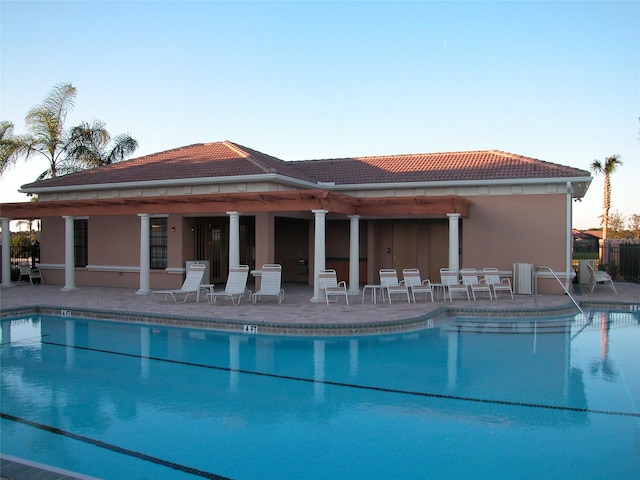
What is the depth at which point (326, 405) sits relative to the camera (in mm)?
6797

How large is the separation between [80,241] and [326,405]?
646 inches

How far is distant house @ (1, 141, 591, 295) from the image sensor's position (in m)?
15.8

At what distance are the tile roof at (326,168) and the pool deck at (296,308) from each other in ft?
12.9

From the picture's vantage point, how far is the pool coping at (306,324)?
1105cm

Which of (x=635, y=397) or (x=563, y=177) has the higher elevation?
(x=563, y=177)

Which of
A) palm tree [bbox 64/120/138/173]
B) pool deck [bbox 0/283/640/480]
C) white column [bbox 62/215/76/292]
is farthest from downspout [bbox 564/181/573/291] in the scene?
palm tree [bbox 64/120/138/173]

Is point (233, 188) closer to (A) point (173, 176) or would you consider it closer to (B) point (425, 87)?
(A) point (173, 176)

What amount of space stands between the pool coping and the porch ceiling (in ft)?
11.6

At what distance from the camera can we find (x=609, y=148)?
3803 cm

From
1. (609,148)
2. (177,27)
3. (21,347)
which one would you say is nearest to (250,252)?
(177,27)

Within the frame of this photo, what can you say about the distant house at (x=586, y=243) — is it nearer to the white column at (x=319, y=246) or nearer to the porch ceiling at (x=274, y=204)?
the porch ceiling at (x=274, y=204)

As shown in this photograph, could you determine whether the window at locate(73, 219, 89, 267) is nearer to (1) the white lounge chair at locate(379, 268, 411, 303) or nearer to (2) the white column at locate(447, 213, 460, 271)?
(1) the white lounge chair at locate(379, 268, 411, 303)

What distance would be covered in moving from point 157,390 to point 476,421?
4361 mm

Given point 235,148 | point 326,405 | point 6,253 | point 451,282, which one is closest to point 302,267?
point 235,148
